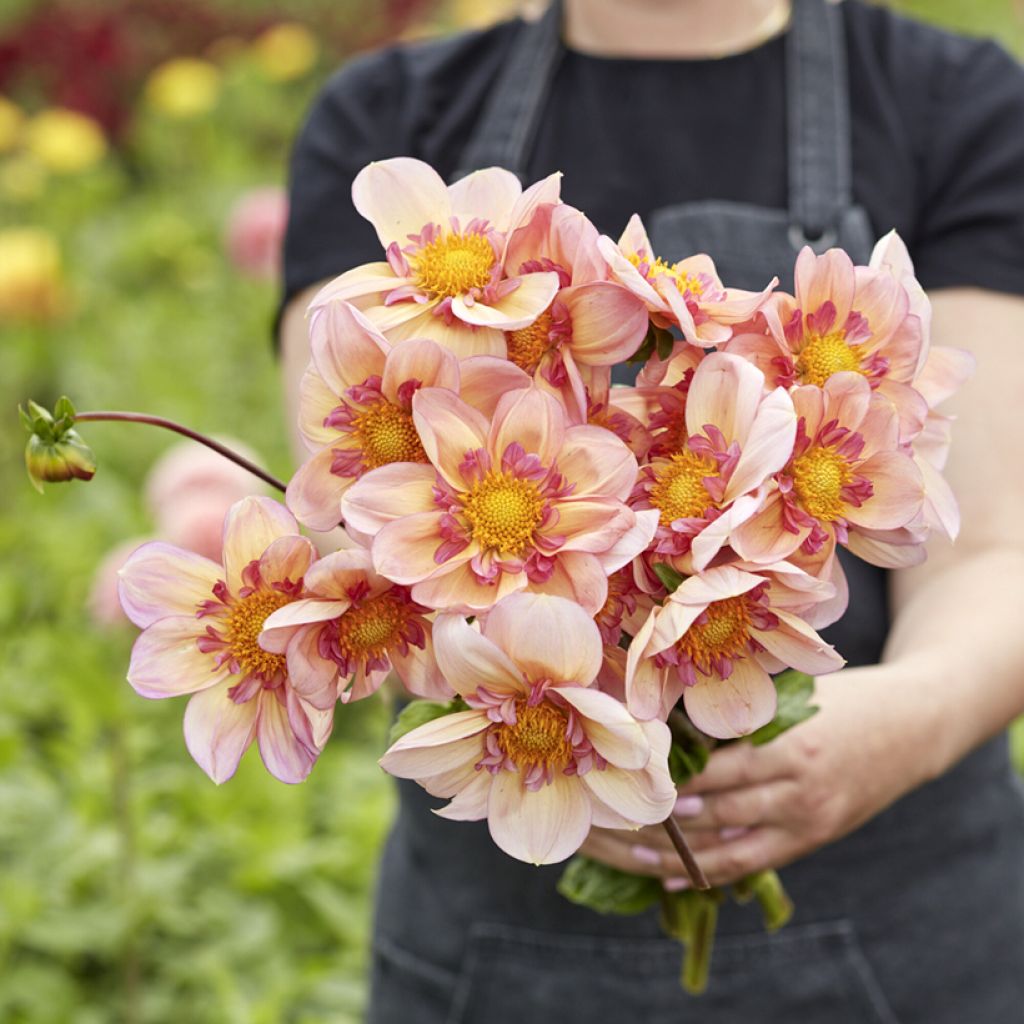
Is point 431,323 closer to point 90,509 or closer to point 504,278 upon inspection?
point 504,278

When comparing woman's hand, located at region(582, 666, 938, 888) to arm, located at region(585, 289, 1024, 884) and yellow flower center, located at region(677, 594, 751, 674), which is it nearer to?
arm, located at region(585, 289, 1024, 884)

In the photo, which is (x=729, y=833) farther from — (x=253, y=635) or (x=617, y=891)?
(x=253, y=635)

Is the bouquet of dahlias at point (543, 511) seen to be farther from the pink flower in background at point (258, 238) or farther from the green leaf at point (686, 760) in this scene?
the pink flower in background at point (258, 238)

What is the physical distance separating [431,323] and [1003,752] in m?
0.66

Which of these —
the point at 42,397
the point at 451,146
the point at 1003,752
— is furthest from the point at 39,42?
the point at 1003,752

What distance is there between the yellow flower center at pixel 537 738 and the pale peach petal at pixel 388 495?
3.0 inches

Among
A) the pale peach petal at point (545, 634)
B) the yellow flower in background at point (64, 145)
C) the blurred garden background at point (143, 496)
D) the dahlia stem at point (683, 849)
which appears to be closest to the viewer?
the pale peach petal at point (545, 634)

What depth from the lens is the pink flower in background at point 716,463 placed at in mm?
452

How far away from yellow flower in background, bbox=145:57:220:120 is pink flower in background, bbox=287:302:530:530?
2.89 metres

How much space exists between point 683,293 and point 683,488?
7 cm

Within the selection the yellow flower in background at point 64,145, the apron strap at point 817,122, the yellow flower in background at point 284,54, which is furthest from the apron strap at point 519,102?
the yellow flower in background at point 284,54

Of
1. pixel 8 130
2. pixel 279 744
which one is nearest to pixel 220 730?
pixel 279 744

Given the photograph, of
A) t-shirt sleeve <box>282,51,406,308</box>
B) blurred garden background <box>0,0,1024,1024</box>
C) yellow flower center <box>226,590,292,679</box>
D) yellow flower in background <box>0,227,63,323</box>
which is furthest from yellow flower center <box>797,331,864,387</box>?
yellow flower in background <box>0,227,63,323</box>

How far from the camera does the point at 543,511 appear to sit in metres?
0.47
